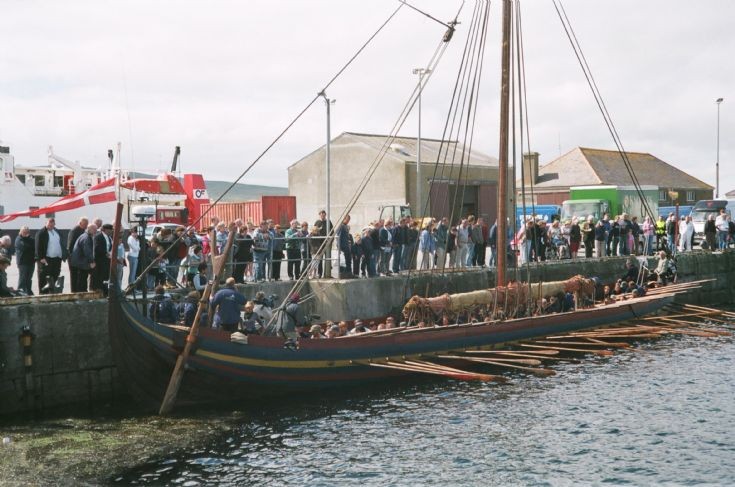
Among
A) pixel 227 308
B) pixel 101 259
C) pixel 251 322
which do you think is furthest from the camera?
pixel 101 259

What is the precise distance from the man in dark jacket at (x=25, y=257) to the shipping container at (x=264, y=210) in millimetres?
27414

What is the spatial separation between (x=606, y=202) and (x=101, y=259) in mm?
33535

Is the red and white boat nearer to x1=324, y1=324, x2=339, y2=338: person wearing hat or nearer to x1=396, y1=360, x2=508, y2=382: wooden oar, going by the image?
x1=324, y1=324, x2=339, y2=338: person wearing hat

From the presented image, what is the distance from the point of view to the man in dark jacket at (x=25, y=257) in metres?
20.0

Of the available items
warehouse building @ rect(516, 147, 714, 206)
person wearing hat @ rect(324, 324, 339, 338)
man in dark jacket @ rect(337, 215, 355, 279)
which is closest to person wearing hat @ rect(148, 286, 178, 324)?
person wearing hat @ rect(324, 324, 339, 338)

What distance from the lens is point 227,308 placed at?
1859 centimetres

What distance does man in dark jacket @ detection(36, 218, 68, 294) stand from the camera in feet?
65.3

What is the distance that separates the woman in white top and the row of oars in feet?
22.3

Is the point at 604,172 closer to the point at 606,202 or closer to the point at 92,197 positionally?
the point at 606,202

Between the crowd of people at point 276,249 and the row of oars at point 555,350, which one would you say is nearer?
the crowd of people at point 276,249

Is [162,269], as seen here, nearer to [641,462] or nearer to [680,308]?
[641,462]

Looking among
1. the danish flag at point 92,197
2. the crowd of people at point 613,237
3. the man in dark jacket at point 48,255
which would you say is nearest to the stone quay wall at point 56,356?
the man in dark jacket at point 48,255

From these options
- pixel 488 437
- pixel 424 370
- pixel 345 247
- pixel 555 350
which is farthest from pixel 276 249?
pixel 488 437

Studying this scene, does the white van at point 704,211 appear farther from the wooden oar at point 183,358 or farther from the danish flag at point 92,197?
the wooden oar at point 183,358
